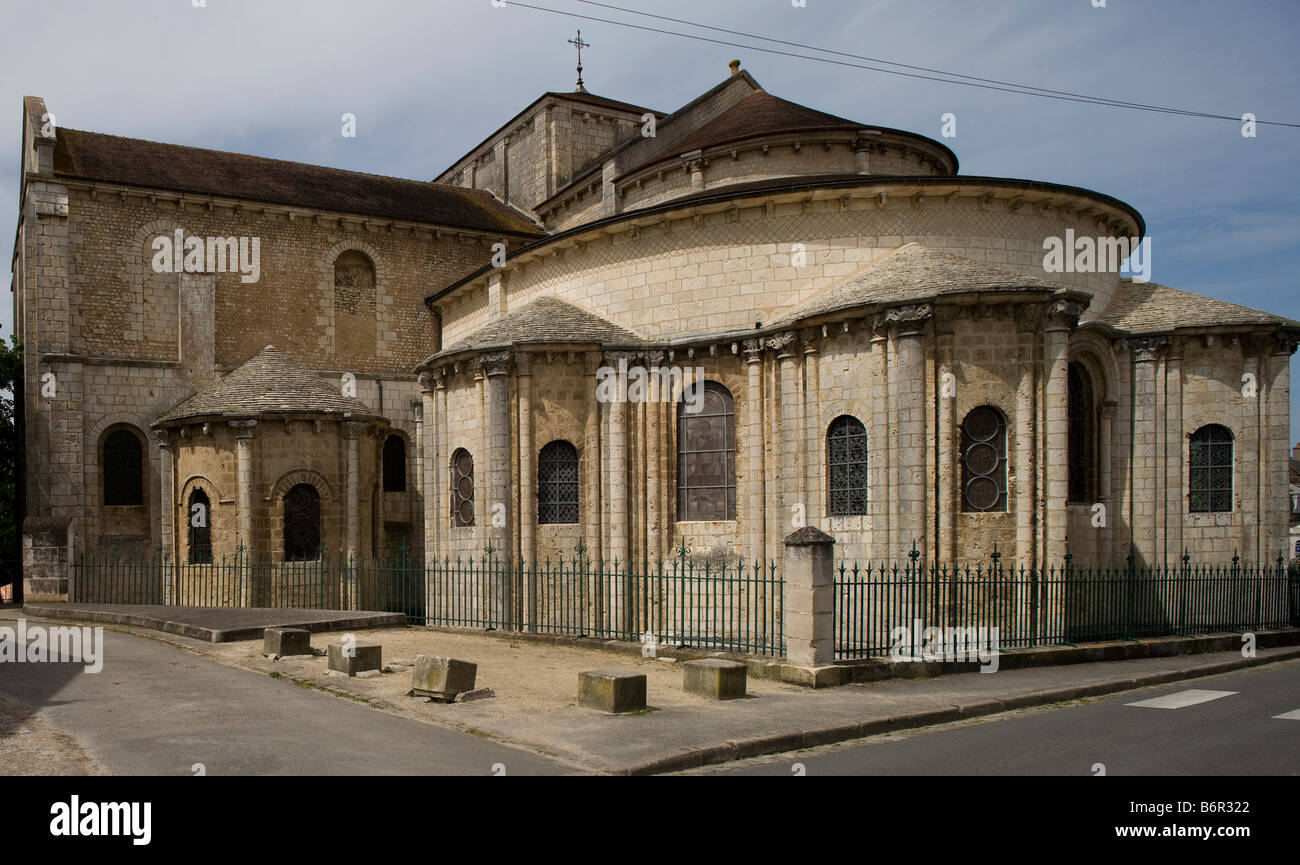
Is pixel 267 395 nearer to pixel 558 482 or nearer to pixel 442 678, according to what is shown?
pixel 558 482

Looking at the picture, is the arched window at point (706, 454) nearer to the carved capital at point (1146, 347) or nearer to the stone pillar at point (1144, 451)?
the stone pillar at point (1144, 451)

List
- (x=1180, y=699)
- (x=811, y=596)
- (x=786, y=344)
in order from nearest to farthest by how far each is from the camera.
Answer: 1. (x=1180, y=699)
2. (x=811, y=596)
3. (x=786, y=344)

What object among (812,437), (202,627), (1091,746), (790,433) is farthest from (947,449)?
(202,627)

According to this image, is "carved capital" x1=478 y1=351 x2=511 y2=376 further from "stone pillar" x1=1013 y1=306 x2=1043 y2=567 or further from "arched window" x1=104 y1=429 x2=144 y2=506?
"arched window" x1=104 y1=429 x2=144 y2=506

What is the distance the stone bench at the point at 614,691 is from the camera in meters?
10.6

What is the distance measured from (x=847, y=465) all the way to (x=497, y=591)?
23.9 feet

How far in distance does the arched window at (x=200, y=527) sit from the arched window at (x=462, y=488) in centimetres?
629

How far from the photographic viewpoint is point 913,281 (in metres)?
16.5

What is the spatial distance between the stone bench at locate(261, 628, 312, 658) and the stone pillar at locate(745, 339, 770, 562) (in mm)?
7862

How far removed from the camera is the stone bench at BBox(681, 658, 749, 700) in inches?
451

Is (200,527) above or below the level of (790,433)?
below

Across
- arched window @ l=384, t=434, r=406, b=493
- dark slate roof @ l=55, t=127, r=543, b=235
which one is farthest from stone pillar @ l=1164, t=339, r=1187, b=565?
arched window @ l=384, t=434, r=406, b=493

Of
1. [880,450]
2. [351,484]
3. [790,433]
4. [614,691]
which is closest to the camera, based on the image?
[614,691]

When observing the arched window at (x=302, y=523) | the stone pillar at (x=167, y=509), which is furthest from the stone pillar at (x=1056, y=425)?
the stone pillar at (x=167, y=509)
